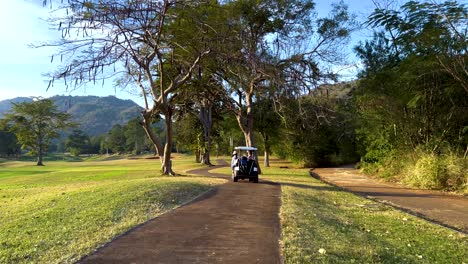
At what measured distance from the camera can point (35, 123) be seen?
69562 millimetres

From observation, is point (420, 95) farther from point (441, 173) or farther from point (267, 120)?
point (267, 120)

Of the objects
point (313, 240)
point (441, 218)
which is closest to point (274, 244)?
point (313, 240)

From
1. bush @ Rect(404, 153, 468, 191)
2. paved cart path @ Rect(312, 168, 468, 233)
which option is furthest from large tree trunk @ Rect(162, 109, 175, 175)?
bush @ Rect(404, 153, 468, 191)

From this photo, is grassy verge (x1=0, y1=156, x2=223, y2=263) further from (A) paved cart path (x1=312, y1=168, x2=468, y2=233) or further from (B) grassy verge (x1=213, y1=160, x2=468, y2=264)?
(A) paved cart path (x1=312, y1=168, x2=468, y2=233)

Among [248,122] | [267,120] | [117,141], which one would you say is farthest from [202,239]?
[117,141]

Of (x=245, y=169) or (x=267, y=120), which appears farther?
(x=267, y=120)

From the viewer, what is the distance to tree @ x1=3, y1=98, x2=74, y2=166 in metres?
67.5

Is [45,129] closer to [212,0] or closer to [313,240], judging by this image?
[212,0]

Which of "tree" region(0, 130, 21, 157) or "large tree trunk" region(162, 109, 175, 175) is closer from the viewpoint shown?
"large tree trunk" region(162, 109, 175, 175)

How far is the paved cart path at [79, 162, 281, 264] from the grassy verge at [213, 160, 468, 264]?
0.42 m

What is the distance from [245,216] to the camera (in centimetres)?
962

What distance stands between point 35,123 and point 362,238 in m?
71.7

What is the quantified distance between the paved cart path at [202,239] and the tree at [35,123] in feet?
212

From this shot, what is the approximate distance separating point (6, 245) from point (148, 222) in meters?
2.59
